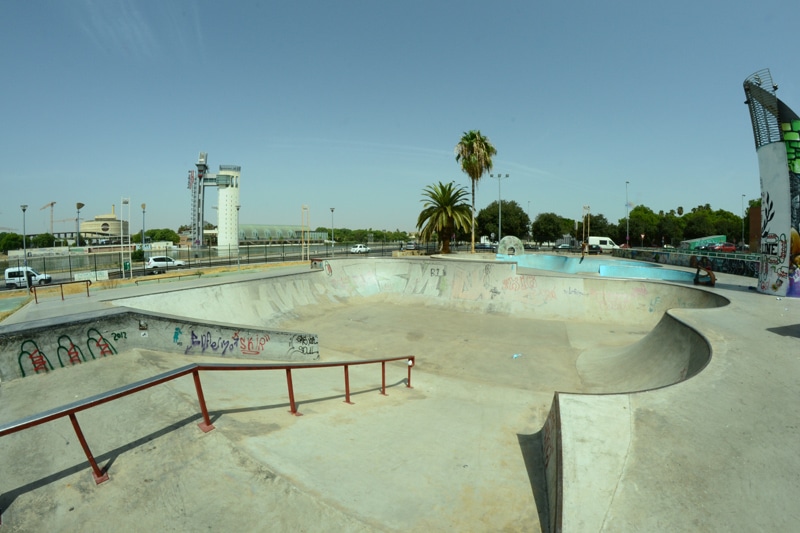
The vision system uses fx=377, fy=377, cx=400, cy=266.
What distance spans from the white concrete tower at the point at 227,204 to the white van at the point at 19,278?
139 ft

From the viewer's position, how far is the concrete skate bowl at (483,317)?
10.4 meters

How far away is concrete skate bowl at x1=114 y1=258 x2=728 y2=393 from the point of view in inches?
411

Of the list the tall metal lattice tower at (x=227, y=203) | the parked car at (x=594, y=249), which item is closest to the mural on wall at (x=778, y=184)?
the parked car at (x=594, y=249)

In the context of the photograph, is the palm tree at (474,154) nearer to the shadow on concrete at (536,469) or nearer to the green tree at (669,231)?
the shadow on concrete at (536,469)

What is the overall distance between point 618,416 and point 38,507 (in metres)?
5.90

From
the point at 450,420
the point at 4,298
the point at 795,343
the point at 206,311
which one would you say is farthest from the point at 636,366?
the point at 4,298

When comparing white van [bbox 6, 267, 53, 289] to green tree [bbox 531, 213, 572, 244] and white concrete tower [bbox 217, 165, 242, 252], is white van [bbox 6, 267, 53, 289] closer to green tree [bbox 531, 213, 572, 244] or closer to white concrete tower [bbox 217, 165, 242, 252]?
white concrete tower [bbox 217, 165, 242, 252]

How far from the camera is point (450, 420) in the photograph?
266 inches

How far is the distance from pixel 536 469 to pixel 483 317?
1383 cm

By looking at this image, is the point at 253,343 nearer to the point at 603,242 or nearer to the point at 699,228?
the point at 603,242

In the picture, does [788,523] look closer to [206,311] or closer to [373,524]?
[373,524]

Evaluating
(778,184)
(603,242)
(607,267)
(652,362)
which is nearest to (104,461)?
(652,362)

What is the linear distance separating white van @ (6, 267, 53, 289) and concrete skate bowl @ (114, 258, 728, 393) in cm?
1798

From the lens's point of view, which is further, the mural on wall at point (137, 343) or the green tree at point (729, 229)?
the green tree at point (729, 229)
